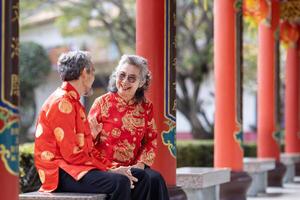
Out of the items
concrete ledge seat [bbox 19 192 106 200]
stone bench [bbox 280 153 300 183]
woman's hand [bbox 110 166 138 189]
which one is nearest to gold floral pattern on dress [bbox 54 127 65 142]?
concrete ledge seat [bbox 19 192 106 200]

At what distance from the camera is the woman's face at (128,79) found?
218 inches

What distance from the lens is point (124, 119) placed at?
5578 mm

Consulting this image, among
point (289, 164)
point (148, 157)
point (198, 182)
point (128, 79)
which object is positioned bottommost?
point (289, 164)

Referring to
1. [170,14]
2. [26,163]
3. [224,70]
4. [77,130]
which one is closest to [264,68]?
[224,70]

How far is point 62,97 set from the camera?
488 cm

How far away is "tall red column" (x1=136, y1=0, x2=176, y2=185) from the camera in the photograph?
6621 mm

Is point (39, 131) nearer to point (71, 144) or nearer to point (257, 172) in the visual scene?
point (71, 144)

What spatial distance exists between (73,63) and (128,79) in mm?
682

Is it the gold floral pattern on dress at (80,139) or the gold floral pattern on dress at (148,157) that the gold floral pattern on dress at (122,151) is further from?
the gold floral pattern on dress at (80,139)

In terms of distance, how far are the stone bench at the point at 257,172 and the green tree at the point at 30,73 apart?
18.8 feet

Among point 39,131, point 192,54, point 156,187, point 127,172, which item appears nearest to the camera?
point 39,131

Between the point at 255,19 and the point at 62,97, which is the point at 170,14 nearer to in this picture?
the point at 62,97

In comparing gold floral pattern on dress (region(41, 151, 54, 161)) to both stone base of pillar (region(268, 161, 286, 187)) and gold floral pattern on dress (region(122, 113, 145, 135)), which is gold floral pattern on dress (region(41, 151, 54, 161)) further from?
stone base of pillar (region(268, 161, 286, 187))

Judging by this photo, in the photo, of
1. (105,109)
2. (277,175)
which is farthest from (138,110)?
(277,175)
